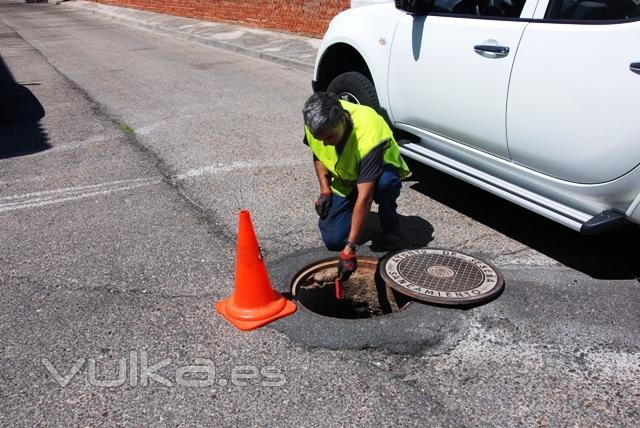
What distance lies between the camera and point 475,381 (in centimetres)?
278

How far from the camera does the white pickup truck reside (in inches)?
123

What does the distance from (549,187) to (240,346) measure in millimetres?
1993

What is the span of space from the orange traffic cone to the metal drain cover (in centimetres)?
69

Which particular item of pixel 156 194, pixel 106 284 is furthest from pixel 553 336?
pixel 156 194

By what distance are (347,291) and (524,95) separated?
1.58 metres

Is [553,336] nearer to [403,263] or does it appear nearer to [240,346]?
[403,263]

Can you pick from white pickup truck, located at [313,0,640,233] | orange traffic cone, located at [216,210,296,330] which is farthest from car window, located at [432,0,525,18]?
orange traffic cone, located at [216,210,296,330]

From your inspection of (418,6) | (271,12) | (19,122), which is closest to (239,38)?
(271,12)

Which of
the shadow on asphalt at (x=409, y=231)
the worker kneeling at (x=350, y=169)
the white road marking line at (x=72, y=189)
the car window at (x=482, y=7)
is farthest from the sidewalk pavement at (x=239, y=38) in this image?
the worker kneeling at (x=350, y=169)

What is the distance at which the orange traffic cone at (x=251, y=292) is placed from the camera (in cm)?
320

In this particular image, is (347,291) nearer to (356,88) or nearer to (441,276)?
(441,276)

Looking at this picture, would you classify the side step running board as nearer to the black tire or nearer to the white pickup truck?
the white pickup truck

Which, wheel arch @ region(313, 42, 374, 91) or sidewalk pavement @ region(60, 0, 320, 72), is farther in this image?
sidewalk pavement @ region(60, 0, 320, 72)

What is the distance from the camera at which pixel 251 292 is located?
3.24 m
